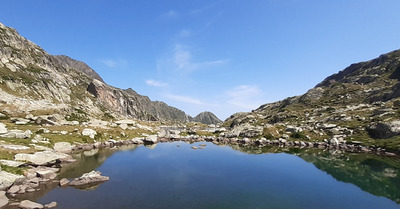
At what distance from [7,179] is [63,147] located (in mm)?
27228

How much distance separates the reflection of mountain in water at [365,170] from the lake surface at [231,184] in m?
0.14

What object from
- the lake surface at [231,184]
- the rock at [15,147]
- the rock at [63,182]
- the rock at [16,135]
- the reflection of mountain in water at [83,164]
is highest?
the rock at [16,135]

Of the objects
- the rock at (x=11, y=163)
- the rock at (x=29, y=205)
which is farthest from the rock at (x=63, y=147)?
the rock at (x=29, y=205)

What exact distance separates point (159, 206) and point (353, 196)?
29636 millimetres

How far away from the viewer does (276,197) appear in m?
30.0

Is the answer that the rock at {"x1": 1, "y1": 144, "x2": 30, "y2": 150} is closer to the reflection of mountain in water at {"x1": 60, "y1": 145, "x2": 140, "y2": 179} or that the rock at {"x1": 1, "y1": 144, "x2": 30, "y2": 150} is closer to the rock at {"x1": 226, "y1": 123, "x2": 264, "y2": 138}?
the reflection of mountain in water at {"x1": 60, "y1": 145, "x2": 140, "y2": 179}

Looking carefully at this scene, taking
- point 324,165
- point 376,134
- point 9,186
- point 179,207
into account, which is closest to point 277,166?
point 324,165

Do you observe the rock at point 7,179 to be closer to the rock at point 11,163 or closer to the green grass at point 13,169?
the green grass at point 13,169

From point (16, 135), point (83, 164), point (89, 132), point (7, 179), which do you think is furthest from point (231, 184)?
point (89, 132)

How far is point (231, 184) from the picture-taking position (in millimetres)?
35719

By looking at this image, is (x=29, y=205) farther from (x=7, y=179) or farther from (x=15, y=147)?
(x=15, y=147)

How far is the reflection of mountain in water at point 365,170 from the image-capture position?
3640 centimetres

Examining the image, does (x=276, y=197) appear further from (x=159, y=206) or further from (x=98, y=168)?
(x=98, y=168)

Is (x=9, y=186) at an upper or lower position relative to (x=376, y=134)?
lower
